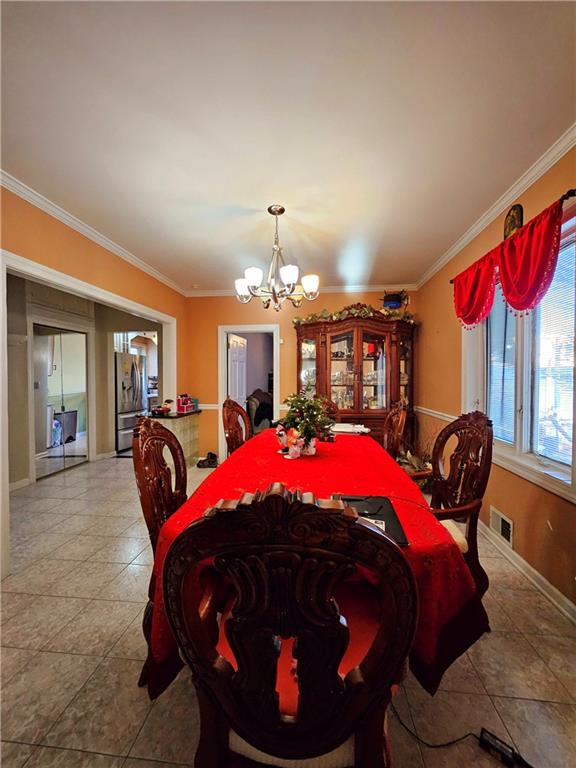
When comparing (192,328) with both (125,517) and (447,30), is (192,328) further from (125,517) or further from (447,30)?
(447,30)

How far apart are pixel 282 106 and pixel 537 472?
253 cm

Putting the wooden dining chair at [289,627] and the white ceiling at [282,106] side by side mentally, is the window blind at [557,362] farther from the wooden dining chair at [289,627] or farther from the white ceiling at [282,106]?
the wooden dining chair at [289,627]

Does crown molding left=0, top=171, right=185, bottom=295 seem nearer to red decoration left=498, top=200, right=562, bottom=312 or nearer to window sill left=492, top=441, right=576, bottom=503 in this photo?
red decoration left=498, top=200, right=562, bottom=312

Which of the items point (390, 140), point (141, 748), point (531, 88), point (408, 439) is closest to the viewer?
point (141, 748)

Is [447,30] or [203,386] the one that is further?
[203,386]

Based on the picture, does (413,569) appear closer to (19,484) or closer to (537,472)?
(537,472)

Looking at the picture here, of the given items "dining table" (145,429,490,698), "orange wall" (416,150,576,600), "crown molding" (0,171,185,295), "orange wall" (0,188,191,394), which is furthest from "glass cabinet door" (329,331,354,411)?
"dining table" (145,429,490,698)

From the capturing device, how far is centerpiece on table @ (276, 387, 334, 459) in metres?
1.95

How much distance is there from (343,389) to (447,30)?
136 inches

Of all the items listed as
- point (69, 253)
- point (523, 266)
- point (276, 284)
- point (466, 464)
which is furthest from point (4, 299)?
point (523, 266)

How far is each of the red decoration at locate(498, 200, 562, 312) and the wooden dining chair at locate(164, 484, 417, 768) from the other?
199 centimetres

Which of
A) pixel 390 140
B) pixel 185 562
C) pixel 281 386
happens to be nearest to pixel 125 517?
pixel 281 386

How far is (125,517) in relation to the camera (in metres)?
2.93

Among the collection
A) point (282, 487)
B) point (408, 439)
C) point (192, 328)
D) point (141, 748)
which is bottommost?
point (141, 748)
